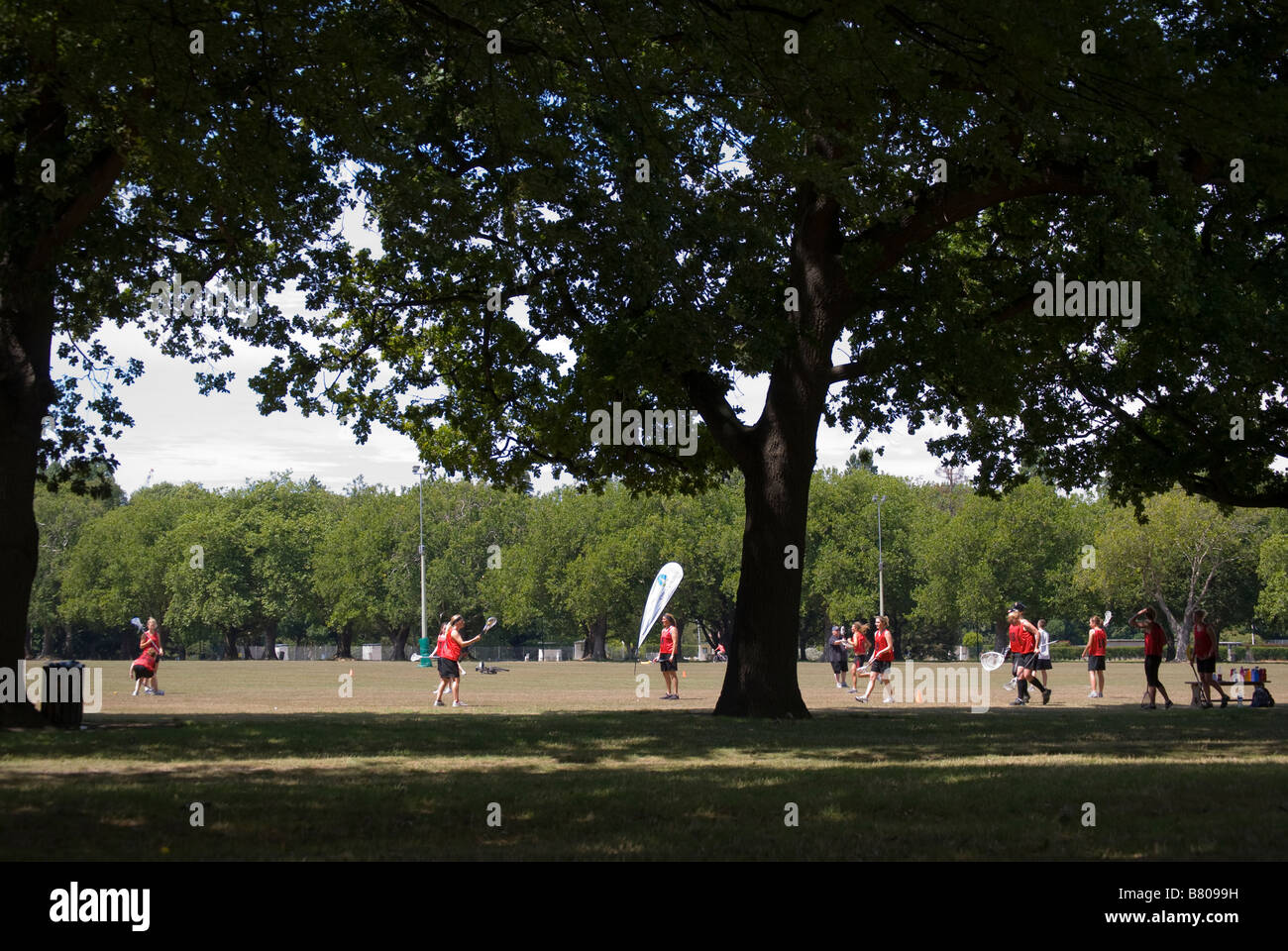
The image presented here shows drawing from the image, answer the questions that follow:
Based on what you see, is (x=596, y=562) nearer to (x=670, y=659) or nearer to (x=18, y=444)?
(x=670, y=659)

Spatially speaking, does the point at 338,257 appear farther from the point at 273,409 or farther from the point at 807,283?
the point at 807,283

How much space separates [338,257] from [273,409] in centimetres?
368

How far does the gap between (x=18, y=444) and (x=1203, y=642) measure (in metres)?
22.7

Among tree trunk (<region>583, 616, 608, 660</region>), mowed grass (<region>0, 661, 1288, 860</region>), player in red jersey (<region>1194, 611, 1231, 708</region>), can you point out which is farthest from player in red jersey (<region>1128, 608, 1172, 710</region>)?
tree trunk (<region>583, 616, 608, 660</region>)

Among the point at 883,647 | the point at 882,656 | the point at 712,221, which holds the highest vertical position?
the point at 712,221

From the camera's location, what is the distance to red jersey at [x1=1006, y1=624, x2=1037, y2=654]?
2928 cm

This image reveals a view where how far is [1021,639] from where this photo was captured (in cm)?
2938

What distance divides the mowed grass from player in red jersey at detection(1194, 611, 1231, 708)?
6.77 metres

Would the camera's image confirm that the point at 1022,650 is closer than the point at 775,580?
No

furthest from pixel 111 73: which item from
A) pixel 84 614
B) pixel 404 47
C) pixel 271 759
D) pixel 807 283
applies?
pixel 84 614

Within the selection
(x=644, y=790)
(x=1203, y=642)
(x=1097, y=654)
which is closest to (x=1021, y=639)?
(x=1203, y=642)

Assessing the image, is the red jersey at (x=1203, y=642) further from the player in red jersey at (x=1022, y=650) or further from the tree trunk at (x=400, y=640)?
the tree trunk at (x=400, y=640)

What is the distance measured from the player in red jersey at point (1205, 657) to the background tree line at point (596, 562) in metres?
54.8

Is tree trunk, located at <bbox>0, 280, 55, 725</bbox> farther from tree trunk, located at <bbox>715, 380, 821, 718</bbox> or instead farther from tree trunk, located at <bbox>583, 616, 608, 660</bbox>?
tree trunk, located at <bbox>583, 616, 608, 660</bbox>
